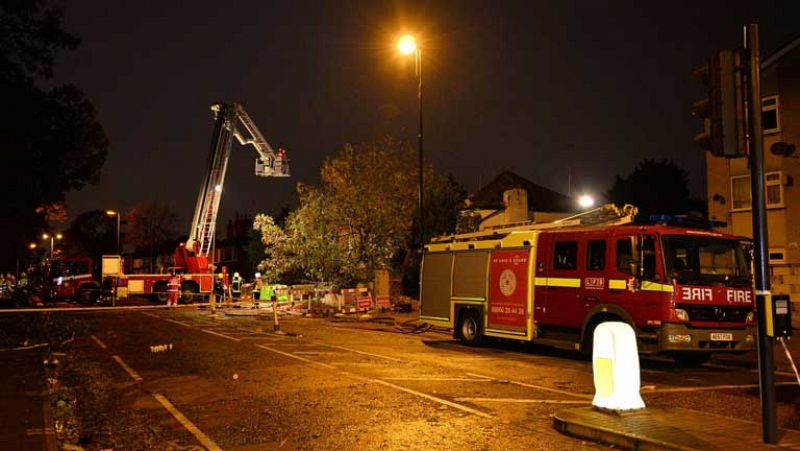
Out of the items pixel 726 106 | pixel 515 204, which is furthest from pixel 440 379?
pixel 515 204

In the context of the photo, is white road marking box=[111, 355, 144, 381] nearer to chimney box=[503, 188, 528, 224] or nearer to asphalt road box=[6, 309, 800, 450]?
asphalt road box=[6, 309, 800, 450]

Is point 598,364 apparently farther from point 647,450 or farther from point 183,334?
point 183,334

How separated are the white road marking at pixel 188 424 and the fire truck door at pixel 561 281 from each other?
7.62 m

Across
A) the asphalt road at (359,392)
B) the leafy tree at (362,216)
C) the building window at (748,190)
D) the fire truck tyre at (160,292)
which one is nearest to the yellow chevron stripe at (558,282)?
the asphalt road at (359,392)

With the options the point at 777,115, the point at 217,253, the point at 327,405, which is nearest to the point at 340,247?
the point at 777,115

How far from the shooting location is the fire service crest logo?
15164 millimetres

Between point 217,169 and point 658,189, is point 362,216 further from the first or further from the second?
point 658,189

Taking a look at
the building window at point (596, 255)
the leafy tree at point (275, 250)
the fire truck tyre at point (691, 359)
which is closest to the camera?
the building window at point (596, 255)

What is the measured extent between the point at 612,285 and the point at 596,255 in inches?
28.3

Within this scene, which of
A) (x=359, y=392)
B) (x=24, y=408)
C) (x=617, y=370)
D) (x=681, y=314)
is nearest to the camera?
(x=617, y=370)

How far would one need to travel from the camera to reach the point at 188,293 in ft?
109

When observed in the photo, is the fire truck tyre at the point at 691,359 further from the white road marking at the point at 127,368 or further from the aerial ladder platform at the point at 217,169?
the aerial ladder platform at the point at 217,169

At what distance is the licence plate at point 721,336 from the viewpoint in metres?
12.1

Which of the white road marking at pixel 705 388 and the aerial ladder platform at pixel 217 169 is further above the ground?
the aerial ladder platform at pixel 217 169
